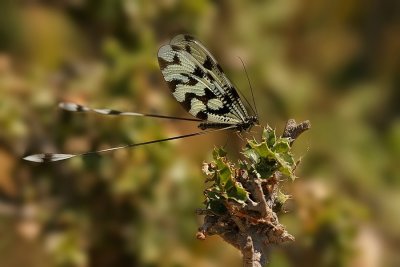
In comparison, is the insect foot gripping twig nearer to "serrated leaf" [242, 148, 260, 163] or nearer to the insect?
"serrated leaf" [242, 148, 260, 163]

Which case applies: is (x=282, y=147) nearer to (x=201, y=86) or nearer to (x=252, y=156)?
(x=252, y=156)

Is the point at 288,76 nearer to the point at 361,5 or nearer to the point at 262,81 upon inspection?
the point at 262,81

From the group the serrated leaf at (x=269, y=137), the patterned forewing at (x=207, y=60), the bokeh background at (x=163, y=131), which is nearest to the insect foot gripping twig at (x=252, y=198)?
the serrated leaf at (x=269, y=137)

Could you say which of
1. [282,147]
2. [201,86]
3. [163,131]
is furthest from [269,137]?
[163,131]

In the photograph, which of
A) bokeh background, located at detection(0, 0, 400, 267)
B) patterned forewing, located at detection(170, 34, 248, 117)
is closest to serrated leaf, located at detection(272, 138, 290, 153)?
patterned forewing, located at detection(170, 34, 248, 117)

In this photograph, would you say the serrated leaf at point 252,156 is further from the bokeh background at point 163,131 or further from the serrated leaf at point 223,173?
the bokeh background at point 163,131

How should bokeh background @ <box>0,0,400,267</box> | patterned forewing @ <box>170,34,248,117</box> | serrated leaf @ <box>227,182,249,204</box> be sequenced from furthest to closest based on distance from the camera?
bokeh background @ <box>0,0,400,267</box> → patterned forewing @ <box>170,34,248,117</box> → serrated leaf @ <box>227,182,249,204</box>

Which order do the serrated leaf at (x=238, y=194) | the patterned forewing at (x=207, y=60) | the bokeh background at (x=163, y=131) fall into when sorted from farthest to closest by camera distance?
the bokeh background at (x=163, y=131)
the patterned forewing at (x=207, y=60)
the serrated leaf at (x=238, y=194)
